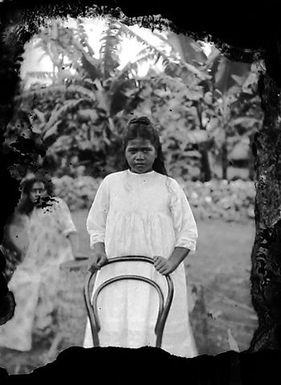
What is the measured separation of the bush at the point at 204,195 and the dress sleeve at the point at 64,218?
0.03m

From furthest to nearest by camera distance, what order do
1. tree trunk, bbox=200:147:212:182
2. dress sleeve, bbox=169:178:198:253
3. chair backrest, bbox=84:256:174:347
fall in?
tree trunk, bbox=200:147:212:182, dress sleeve, bbox=169:178:198:253, chair backrest, bbox=84:256:174:347

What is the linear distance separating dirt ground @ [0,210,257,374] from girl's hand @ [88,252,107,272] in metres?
0.05

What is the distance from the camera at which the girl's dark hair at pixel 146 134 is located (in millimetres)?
2758

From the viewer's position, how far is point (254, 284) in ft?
8.90

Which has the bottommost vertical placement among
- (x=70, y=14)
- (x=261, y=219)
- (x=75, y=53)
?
(x=261, y=219)

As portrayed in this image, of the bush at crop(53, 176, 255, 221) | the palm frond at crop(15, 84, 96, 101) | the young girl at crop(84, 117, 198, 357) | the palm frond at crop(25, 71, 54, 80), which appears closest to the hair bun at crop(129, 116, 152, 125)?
the young girl at crop(84, 117, 198, 357)

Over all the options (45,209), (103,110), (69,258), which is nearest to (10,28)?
(103,110)

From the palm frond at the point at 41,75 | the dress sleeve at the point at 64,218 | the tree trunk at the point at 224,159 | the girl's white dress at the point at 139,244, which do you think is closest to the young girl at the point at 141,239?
the girl's white dress at the point at 139,244

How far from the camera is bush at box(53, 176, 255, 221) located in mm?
2771

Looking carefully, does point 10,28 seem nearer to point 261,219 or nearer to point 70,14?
point 70,14

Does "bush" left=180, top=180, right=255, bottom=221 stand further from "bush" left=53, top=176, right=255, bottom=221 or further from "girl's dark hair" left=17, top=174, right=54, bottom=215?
"girl's dark hair" left=17, top=174, right=54, bottom=215

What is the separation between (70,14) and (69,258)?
132 centimetres

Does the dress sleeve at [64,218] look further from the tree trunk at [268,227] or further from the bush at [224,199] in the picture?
the tree trunk at [268,227]

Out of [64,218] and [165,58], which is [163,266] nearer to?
[64,218]
